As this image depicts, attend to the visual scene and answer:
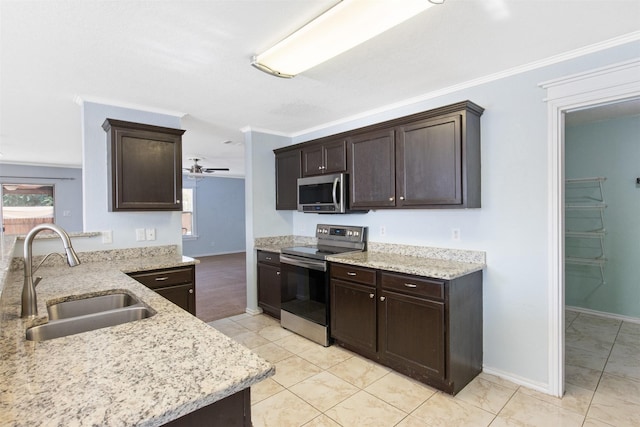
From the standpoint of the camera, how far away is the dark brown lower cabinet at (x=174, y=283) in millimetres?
2768

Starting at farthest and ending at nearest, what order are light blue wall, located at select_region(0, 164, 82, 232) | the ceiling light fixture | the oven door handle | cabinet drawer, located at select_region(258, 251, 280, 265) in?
light blue wall, located at select_region(0, 164, 82, 232) < cabinet drawer, located at select_region(258, 251, 280, 265) < the oven door handle < the ceiling light fixture

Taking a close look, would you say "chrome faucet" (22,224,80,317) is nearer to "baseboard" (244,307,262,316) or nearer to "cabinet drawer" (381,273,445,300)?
"cabinet drawer" (381,273,445,300)

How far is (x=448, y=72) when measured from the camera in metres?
2.52

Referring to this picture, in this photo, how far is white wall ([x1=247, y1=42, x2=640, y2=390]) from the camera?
2373 millimetres

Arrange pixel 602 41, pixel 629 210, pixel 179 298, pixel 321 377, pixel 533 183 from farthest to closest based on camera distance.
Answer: pixel 629 210 → pixel 179 298 → pixel 321 377 → pixel 533 183 → pixel 602 41

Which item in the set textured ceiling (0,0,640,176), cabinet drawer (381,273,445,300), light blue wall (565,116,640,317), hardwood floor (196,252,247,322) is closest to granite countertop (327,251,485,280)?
cabinet drawer (381,273,445,300)

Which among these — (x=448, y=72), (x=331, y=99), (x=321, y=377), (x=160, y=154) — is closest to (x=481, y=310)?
(x=321, y=377)

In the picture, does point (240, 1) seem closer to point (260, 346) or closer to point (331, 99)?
point (331, 99)

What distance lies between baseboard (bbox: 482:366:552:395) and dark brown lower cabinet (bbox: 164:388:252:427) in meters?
2.36

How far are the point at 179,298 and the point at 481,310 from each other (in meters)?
A: 2.57

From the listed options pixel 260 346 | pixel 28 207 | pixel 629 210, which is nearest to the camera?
pixel 260 346

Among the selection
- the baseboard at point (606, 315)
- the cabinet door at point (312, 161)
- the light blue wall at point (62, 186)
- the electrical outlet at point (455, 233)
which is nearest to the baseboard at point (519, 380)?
the electrical outlet at point (455, 233)

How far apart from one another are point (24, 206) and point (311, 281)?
754 centimetres

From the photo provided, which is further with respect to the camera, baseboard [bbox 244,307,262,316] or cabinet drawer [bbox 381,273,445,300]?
baseboard [bbox 244,307,262,316]
